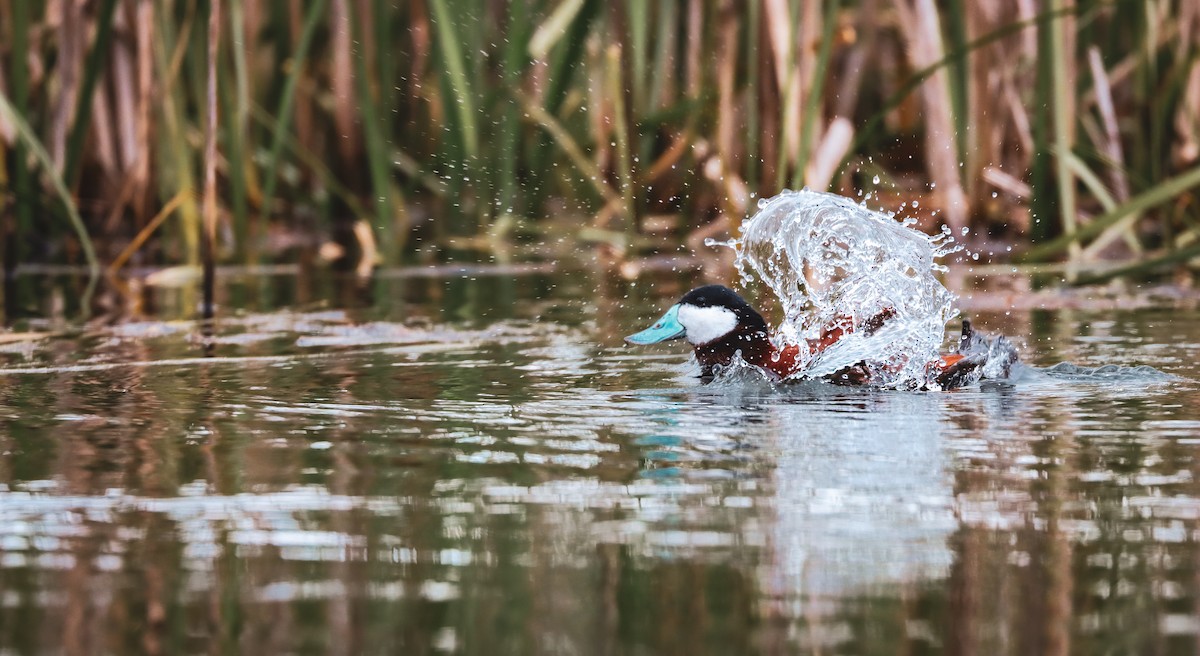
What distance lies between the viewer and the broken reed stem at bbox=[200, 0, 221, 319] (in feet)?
22.3

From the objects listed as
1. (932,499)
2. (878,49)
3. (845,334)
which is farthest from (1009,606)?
(878,49)

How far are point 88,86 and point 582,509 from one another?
517 cm

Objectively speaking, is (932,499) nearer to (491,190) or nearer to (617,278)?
(617,278)

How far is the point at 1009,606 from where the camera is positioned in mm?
2668

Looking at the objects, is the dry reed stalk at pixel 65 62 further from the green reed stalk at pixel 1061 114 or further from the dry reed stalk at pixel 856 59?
the green reed stalk at pixel 1061 114

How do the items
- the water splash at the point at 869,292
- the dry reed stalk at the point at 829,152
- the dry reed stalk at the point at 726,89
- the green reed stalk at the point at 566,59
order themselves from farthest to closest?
the dry reed stalk at the point at 726,89 → the dry reed stalk at the point at 829,152 → the green reed stalk at the point at 566,59 → the water splash at the point at 869,292

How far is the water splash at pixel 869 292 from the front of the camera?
5.32 metres

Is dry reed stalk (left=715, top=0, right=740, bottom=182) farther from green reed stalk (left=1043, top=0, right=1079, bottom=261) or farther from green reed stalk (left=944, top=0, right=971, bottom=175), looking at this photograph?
green reed stalk (left=1043, top=0, right=1079, bottom=261)

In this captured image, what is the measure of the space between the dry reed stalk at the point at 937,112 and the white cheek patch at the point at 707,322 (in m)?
3.12

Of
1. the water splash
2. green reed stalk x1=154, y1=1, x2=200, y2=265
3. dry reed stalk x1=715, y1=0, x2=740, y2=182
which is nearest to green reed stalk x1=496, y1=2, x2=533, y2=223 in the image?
dry reed stalk x1=715, y1=0, x2=740, y2=182

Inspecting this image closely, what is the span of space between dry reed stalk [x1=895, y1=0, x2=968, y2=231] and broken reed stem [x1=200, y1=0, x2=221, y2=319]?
334 cm

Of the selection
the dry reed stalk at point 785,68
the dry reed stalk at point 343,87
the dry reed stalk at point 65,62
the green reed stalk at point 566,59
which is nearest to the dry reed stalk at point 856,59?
the dry reed stalk at point 785,68

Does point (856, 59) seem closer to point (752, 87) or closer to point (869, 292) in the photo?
point (752, 87)

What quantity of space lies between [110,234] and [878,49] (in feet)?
15.8
